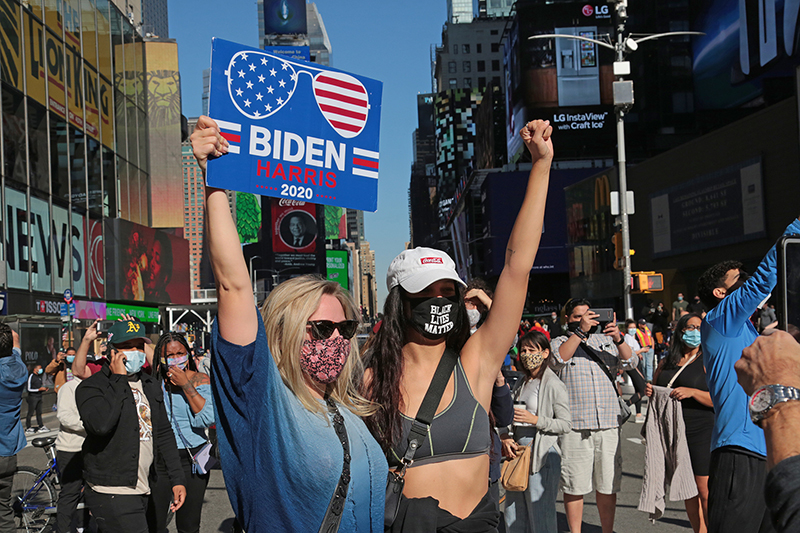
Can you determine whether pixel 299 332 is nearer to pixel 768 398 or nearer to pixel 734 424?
pixel 768 398

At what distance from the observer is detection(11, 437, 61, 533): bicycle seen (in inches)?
310

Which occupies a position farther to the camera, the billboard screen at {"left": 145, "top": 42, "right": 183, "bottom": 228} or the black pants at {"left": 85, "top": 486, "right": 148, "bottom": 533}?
the billboard screen at {"left": 145, "top": 42, "right": 183, "bottom": 228}

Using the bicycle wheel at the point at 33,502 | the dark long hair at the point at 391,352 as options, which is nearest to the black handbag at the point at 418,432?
the dark long hair at the point at 391,352

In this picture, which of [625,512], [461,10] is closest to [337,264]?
[461,10]

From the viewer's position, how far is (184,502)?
582 cm

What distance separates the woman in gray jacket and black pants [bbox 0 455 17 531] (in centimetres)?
436

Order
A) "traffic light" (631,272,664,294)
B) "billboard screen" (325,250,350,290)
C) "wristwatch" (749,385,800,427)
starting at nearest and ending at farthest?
"wristwatch" (749,385,800,427)
"traffic light" (631,272,664,294)
"billboard screen" (325,250,350,290)

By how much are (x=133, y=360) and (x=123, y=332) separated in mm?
219

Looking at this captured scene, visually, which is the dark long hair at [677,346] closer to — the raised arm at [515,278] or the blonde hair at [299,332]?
the raised arm at [515,278]

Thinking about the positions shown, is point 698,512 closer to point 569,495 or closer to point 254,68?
point 569,495

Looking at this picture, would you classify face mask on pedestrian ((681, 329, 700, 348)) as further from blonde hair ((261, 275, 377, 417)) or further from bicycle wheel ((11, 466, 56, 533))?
bicycle wheel ((11, 466, 56, 533))

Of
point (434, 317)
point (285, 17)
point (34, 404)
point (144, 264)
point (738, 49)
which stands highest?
point (285, 17)

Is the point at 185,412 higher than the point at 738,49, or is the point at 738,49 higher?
the point at 738,49

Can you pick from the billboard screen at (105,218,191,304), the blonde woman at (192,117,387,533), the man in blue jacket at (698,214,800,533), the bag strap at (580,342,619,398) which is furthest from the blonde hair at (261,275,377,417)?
the billboard screen at (105,218,191,304)
